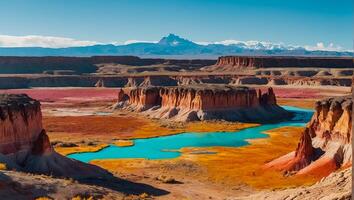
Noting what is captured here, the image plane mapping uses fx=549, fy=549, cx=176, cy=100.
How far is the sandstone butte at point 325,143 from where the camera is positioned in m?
41.1

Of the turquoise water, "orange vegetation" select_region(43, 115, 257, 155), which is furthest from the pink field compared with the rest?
the turquoise water

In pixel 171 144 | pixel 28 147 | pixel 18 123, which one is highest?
pixel 18 123

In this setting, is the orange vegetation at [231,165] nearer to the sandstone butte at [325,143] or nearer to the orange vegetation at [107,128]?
the sandstone butte at [325,143]

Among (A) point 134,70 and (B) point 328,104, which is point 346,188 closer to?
(B) point 328,104

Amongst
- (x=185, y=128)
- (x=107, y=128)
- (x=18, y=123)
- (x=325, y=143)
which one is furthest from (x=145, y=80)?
(x=18, y=123)

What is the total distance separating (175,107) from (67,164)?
53.9 metres

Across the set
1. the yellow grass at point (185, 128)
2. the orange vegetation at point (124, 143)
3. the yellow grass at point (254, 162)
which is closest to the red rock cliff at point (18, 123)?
the yellow grass at point (254, 162)

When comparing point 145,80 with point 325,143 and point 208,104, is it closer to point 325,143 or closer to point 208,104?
point 208,104

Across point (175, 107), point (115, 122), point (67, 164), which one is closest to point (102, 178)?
point (67, 164)

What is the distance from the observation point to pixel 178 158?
2084 inches

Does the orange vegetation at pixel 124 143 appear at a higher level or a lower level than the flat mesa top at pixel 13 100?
lower

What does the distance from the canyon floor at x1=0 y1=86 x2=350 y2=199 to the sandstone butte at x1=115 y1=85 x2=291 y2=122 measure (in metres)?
3.52

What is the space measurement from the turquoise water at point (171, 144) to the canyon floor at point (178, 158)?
1708 mm

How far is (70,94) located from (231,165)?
96007mm
